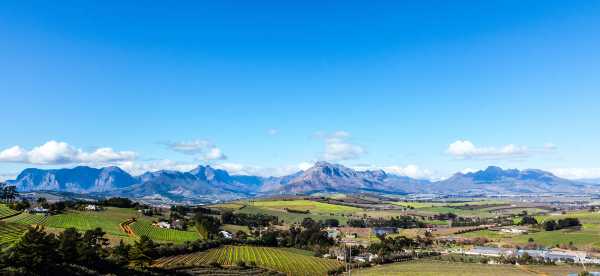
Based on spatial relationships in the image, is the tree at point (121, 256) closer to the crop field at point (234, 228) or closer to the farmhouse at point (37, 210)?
the farmhouse at point (37, 210)

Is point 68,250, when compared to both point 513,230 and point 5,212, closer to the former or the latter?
point 5,212

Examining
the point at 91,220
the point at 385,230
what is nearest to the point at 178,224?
the point at 91,220

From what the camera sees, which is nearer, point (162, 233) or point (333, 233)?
point (162, 233)

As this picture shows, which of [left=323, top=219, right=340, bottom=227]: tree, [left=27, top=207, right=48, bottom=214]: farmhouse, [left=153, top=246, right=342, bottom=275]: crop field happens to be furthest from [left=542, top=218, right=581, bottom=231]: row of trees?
[left=27, top=207, right=48, bottom=214]: farmhouse

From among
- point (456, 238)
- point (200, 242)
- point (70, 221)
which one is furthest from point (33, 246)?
point (456, 238)

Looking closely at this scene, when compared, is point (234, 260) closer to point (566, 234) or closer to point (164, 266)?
point (164, 266)

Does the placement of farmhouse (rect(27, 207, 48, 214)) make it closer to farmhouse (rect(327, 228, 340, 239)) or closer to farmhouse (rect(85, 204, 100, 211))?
farmhouse (rect(85, 204, 100, 211))
